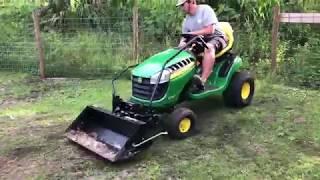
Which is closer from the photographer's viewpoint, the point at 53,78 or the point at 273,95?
the point at 273,95

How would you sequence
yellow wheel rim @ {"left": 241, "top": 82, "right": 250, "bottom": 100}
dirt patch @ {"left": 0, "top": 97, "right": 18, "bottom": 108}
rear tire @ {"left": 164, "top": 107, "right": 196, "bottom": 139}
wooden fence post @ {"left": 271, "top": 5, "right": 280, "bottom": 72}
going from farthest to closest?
wooden fence post @ {"left": 271, "top": 5, "right": 280, "bottom": 72}
dirt patch @ {"left": 0, "top": 97, "right": 18, "bottom": 108}
yellow wheel rim @ {"left": 241, "top": 82, "right": 250, "bottom": 100}
rear tire @ {"left": 164, "top": 107, "right": 196, "bottom": 139}

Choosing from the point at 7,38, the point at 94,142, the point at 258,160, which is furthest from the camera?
the point at 7,38

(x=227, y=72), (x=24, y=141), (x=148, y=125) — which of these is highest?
(x=227, y=72)

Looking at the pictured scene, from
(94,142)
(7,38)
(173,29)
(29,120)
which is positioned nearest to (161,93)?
(94,142)

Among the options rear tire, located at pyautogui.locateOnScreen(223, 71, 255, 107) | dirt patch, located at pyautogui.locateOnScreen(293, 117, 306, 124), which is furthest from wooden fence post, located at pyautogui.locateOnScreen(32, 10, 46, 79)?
dirt patch, located at pyautogui.locateOnScreen(293, 117, 306, 124)

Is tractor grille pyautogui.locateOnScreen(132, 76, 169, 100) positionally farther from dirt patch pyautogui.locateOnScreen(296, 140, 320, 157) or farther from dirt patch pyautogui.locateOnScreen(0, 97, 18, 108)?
dirt patch pyautogui.locateOnScreen(0, 97, 18, 108)

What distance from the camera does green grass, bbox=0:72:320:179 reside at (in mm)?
3791

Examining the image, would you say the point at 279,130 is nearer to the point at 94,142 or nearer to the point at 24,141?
the point at 94,142

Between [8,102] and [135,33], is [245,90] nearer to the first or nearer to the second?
[135,33]

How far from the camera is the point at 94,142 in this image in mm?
4184

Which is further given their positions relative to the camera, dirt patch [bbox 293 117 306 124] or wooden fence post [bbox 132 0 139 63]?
wooden fence post [bbox 132 0 139 63]

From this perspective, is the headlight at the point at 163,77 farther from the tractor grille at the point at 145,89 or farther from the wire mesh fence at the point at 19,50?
the wire mesh fence at the point at 19,50

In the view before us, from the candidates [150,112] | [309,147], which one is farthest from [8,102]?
[309,147]

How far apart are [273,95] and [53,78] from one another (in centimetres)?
373
